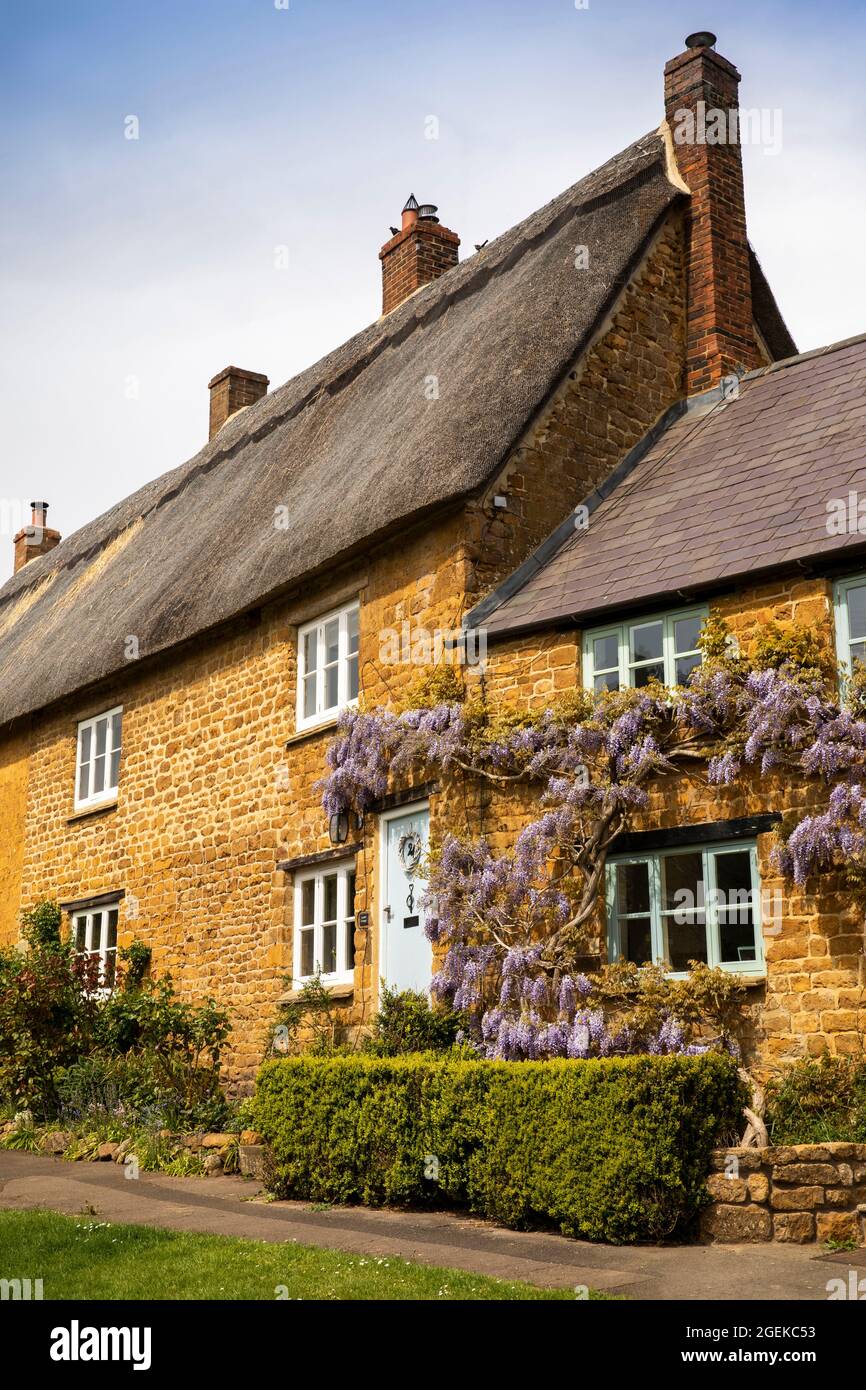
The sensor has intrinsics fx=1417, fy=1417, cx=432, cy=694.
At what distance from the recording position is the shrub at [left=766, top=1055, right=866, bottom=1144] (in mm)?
8383

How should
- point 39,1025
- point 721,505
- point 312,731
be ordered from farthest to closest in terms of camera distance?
point 39,1025, point 312,731, point 721,505

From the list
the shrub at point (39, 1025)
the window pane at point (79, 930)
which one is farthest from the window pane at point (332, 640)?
the window pane at point (79, 930)

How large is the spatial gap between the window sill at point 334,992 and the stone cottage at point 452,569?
5 centimetres

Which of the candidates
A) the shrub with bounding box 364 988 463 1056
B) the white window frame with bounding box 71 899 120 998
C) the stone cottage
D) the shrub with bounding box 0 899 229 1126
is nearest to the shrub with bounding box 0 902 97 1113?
the shrub with bounding box 0 899 229 1126

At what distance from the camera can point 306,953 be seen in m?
13.3

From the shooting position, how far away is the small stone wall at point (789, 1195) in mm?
7363

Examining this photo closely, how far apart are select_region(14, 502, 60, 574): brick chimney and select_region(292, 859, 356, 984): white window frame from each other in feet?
58.3

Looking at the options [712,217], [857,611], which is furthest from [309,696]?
[712,217]

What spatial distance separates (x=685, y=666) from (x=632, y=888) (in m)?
1.68

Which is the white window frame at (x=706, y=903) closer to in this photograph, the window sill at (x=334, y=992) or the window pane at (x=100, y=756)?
the window sill at (x=334, y=992)

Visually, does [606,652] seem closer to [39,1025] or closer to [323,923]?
[323,923]

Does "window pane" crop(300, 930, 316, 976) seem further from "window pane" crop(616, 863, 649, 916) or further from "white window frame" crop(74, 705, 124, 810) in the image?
"white window frame" crop(74, 705, 124, 810)

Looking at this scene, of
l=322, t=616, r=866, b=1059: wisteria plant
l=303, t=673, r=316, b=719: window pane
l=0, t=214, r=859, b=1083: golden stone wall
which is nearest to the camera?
l=322, t=616, r=866, b=1059: wisteria plant

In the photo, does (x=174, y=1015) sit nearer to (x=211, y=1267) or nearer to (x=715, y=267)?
(x=211, y=1267)
